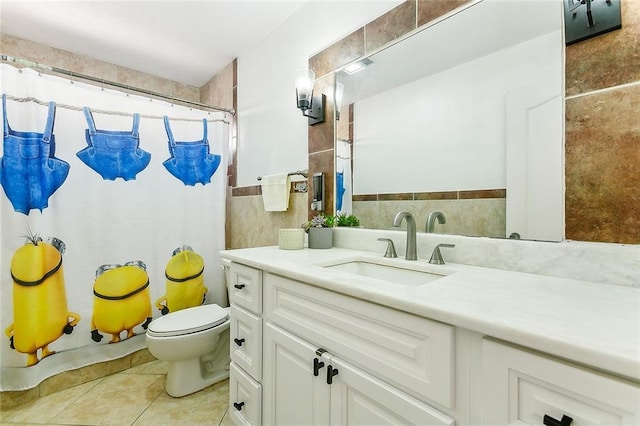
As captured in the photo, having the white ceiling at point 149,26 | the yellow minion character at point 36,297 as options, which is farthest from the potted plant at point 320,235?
the yellow minion character at point 36,297

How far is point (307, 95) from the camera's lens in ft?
5.30

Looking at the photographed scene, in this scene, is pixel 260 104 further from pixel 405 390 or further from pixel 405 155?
pixel 405 390

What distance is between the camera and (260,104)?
2.21 m

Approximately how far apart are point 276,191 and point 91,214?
1162 mm

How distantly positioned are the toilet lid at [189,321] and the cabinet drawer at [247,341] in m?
0.38

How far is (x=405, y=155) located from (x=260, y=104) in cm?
131

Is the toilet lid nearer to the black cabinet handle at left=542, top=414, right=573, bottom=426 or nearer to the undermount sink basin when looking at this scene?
the undermount sink basin

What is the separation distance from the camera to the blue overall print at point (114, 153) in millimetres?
1812

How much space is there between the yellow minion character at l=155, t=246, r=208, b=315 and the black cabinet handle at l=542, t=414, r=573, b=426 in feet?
7.07

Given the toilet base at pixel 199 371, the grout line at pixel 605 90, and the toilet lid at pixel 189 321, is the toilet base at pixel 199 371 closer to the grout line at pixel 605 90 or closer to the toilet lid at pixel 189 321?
the toilet lid at pixel 189 321

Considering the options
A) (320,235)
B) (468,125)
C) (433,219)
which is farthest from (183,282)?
(468,125)

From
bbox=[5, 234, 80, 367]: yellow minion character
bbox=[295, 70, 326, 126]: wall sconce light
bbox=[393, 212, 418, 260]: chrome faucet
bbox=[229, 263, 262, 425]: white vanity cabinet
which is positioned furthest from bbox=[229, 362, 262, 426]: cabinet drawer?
bbox=[295, 70, 326, 126]: wall sconce light

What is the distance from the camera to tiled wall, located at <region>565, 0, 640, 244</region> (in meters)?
0.81

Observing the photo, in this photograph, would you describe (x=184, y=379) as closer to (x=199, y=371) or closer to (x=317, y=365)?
(x=199, y=371)
